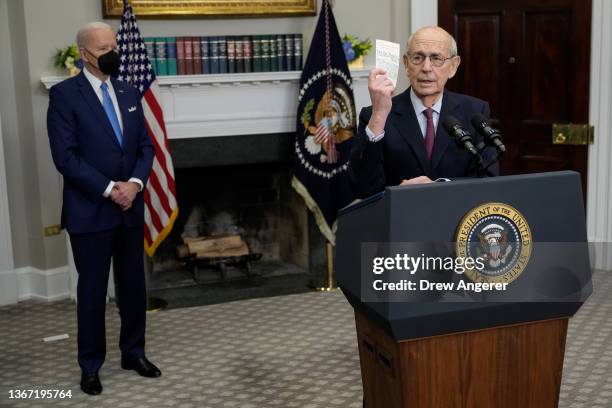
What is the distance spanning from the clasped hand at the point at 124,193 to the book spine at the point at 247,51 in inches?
77.4

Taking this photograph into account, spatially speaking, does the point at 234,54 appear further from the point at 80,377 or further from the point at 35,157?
the point at 80,377

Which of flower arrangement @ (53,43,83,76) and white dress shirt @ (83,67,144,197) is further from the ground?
flower arrangement @ (53,43,83,76)

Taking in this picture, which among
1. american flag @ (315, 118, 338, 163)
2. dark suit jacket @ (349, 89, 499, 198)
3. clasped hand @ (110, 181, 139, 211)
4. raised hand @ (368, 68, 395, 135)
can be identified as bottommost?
clasped hand @ (110, 181, 139, 211)

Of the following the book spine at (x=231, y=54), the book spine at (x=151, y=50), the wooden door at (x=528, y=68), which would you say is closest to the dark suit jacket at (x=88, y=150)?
the book spine at (x=151, y=50)

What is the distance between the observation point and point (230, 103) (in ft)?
18.6

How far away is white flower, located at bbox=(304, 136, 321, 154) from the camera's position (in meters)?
5.61

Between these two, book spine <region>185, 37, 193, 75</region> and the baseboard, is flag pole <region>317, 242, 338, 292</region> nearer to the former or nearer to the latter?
book spine <region>185, 37, 193, 75</region>

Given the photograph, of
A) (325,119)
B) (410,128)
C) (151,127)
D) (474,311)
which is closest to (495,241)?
(474,311)

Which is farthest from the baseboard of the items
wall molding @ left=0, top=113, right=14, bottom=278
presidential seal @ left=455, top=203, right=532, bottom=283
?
presidential seal @ left=455, top=203, right=532, bottom=283

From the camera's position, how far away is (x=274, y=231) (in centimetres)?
647

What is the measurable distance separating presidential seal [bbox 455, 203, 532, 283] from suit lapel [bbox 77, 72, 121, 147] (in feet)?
7.20

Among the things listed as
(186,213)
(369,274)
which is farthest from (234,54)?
(369,274)

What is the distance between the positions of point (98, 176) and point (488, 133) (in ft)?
6.72

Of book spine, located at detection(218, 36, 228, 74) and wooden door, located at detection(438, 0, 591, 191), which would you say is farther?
wooden door, located at detection(438, 0, 591, 191)
